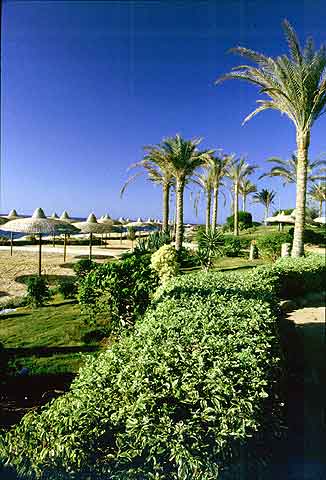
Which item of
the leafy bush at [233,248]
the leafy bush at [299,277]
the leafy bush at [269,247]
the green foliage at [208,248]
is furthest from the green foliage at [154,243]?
the leafy bush at [299,277]

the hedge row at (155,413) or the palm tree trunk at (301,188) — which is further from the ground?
the palm tree trunk at (301,188)

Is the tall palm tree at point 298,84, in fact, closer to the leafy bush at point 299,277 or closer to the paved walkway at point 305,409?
the leafy bush at point 299,277

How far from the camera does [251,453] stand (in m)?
2.08

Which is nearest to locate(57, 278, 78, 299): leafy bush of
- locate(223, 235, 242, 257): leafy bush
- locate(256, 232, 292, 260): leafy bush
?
locate(256, 232, 292, 260): leafy bush

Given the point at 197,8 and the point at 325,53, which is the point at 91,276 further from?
the point at 325,53

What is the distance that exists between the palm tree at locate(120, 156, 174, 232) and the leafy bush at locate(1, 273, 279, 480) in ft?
48.6

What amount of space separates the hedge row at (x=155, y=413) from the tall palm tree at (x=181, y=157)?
525 inches

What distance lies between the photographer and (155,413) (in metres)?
1.87

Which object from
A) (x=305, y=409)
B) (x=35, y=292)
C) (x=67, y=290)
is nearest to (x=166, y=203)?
(x=67, y=290)

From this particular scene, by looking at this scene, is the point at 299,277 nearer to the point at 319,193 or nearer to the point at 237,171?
the point at 237,171

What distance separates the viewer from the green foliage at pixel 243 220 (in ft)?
120

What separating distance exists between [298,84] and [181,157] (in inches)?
239

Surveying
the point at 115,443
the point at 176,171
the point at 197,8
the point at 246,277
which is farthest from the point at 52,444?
the point at 176,171

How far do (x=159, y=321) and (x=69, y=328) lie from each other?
370cm
